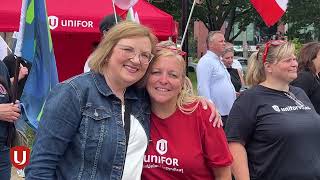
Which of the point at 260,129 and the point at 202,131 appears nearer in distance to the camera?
the point at 202,131

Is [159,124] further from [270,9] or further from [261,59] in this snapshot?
[270,9]

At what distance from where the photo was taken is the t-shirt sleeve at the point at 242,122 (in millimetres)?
3238

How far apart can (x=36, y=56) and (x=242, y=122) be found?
2.09 meters

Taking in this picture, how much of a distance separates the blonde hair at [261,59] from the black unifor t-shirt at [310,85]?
1.46 meters

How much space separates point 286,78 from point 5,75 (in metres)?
2.15

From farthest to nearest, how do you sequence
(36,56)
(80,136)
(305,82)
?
(305,82) → (36,56) → (80,136)

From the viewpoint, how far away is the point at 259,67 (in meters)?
3.54

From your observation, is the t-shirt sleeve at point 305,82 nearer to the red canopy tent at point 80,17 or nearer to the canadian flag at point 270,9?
the canadian flag at point 270,9

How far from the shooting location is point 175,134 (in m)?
2.48

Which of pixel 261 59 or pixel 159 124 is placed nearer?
pixel 159 124

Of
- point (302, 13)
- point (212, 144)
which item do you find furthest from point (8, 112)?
point (302, 13)

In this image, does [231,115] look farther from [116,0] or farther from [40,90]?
[116,0]

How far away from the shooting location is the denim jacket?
2.13 meters

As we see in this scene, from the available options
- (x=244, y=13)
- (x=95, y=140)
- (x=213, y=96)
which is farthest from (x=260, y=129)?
(x=244, y=13)
